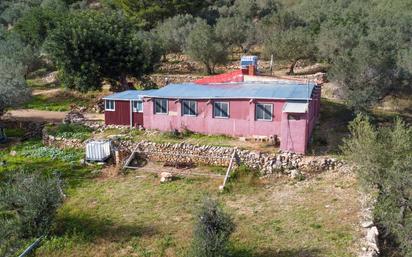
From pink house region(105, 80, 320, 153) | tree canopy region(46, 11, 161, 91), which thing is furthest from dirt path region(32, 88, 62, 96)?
pink house region(105, 80, 320, 153)

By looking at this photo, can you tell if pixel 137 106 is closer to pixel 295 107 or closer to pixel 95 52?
pixel 95 52

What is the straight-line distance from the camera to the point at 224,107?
2900 cm

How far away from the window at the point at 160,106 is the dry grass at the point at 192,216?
239 inches

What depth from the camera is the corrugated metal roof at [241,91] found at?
2805 centimetres

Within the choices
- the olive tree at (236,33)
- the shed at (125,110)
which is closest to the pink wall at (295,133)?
the shed at (125,110)

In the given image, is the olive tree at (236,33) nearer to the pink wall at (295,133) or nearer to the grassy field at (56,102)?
the grassy field at (56,102)

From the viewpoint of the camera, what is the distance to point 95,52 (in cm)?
3906

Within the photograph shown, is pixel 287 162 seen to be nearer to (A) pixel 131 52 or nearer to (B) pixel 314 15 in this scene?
(A) pixel 131 52

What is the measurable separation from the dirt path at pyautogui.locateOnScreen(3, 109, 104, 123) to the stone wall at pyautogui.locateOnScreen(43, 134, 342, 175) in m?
8.09

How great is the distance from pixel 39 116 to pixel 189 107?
17208 mm

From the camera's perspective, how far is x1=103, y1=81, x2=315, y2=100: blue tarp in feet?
92.2

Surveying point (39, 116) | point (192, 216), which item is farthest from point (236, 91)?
point (39, 116)

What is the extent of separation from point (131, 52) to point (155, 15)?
22.2 m

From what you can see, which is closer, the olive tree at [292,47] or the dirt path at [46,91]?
the olive tree at [292,47]
